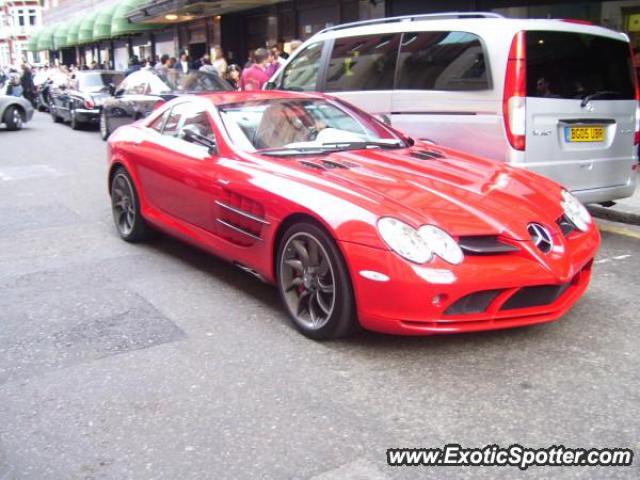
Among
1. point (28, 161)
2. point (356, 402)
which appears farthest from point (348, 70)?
point (28, 161)

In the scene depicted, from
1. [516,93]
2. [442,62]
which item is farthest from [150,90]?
[516,93]

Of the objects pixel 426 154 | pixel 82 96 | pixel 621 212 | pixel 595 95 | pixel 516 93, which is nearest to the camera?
pixel 426 154

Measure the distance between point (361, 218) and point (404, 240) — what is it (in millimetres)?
260

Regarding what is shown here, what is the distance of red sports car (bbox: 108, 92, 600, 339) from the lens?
354 centimetres

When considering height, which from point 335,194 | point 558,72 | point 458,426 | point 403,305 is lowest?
point 458,426

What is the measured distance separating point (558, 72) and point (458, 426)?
12.1ft

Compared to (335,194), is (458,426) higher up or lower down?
lower down

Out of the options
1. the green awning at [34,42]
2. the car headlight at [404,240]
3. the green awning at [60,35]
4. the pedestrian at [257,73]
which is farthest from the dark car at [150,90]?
the green awning at [34,42]

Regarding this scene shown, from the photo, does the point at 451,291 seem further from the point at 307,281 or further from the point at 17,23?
the point at 17,23

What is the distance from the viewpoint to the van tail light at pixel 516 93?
5520mm

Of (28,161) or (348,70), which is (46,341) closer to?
(348,70)

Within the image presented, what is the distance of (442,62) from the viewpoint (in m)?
6.20

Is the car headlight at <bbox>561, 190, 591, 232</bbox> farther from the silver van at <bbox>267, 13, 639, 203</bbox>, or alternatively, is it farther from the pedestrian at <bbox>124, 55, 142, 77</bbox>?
the pedestrian at <bbox>124, 55, 142, 77</bbox>

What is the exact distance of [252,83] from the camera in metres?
11.7
